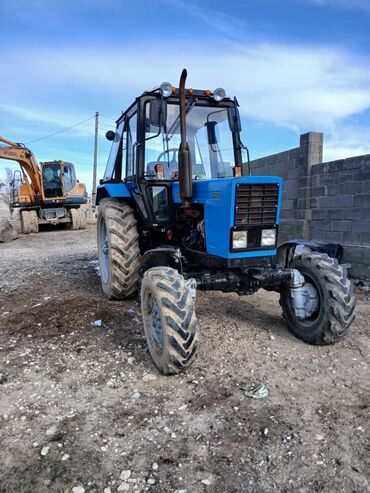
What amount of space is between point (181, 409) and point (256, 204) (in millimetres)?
1936

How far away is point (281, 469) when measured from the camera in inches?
91.0

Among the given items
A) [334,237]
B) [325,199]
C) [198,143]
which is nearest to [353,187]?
[325,199]

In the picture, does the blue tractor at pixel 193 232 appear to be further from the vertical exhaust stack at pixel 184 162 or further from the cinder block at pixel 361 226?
the cinder block at pixel 361 226

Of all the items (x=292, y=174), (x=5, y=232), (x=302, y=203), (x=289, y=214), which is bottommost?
(x=5, y=232)

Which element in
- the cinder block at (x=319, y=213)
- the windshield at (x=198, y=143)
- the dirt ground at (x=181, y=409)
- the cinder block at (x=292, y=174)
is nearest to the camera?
the dirt ground at (x=181, y=409)

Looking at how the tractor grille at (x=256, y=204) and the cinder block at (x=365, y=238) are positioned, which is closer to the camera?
the tractor grille at (x=256, y=204)

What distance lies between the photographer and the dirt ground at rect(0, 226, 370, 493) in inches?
89.8

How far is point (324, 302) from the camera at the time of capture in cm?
383

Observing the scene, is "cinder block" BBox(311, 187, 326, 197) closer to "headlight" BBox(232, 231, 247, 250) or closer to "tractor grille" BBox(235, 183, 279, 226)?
"tractor grille" BBox(235, 183, 279, 226)

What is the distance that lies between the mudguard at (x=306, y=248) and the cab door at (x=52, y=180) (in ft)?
42.7

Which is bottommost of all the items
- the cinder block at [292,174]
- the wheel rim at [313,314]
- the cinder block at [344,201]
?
the wheel rim at [313,314]

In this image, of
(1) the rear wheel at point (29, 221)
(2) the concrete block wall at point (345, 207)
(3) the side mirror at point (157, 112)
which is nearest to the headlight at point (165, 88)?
(3) the side mirror at point (157, 112)

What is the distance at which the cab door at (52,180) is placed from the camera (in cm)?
1734

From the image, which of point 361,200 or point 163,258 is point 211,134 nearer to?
point 163,258
